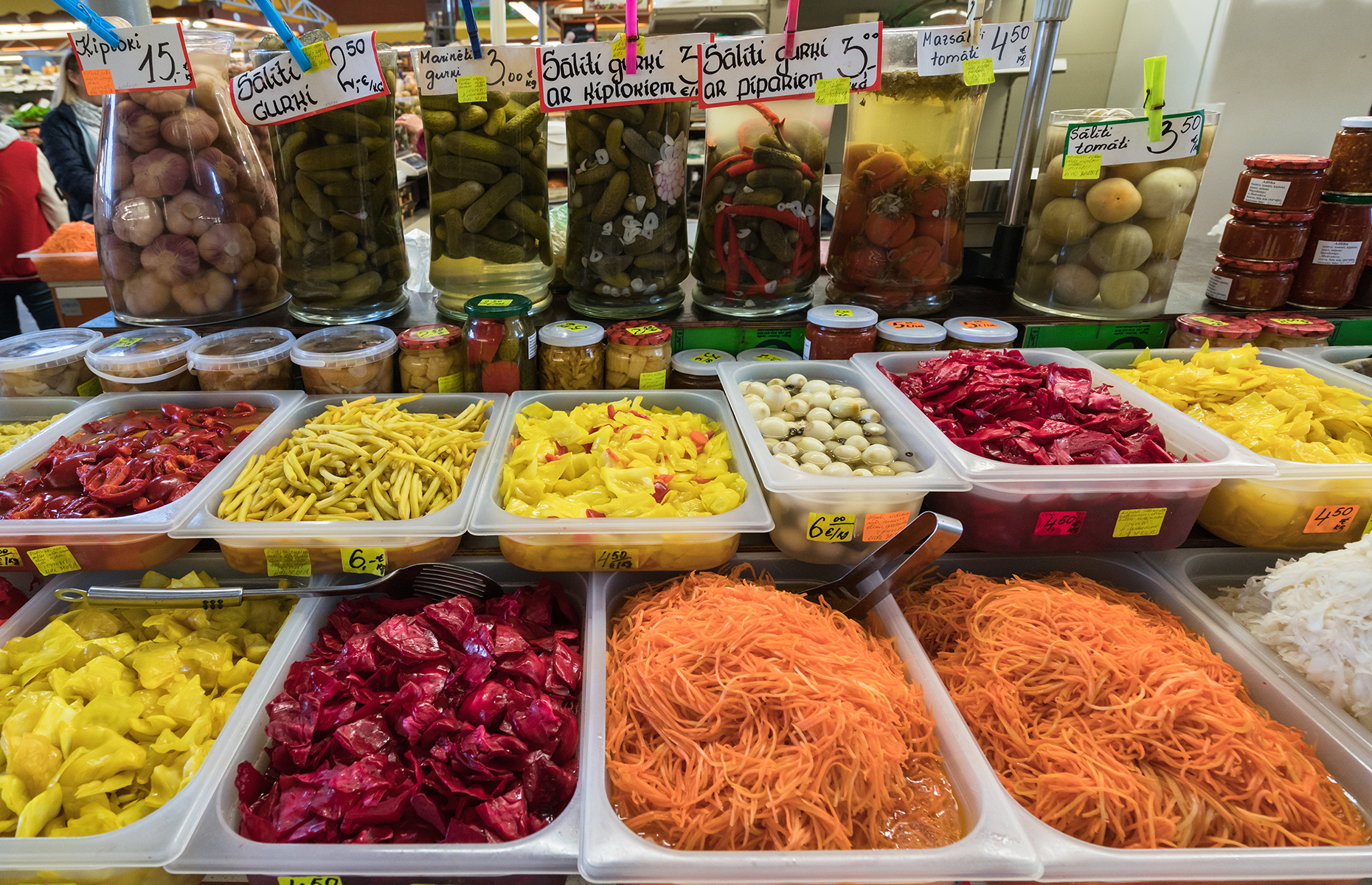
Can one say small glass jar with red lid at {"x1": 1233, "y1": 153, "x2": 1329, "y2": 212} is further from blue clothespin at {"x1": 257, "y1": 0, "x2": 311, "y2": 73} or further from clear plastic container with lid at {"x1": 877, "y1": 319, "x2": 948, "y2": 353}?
blue clothespin at {"x1": 257, "y1": 0, "x2": 311, "y2": 73}

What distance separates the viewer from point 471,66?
1409mm

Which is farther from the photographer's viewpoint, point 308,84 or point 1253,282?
point 1253,282

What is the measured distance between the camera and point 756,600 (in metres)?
1.07

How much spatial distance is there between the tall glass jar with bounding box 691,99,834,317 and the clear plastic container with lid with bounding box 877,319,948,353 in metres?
0.22

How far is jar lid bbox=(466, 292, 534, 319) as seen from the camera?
141 centimetres

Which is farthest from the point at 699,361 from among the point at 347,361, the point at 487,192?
the point at 347,361

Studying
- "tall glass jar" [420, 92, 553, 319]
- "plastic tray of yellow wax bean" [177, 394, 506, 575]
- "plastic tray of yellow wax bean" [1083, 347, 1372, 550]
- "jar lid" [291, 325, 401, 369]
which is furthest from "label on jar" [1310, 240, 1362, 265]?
"jar lid" [291, 325, 401, 369]

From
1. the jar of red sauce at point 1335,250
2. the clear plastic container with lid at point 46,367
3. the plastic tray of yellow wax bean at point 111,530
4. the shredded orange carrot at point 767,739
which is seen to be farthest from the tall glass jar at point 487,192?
the jar of red sauce at point 1335,250

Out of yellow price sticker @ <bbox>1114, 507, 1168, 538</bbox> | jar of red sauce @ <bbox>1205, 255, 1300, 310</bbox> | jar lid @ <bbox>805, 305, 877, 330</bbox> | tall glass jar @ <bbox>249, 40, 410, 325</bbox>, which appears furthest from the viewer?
jar of red sauce @ <bbox>1205, 255, 1300, 310</bbox>

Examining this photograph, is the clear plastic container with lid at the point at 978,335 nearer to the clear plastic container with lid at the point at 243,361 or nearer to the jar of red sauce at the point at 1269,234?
the jar of red sauce at the point at 1269,234

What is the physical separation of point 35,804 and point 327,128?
1.22 m

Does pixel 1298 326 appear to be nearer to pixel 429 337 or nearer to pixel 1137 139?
pixel 1137 139

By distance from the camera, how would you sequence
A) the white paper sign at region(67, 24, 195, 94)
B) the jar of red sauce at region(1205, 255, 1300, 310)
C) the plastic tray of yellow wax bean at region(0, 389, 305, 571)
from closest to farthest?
1. the plastic tray of yellow wax bean at region(0, 389, 305, 571)
2. the white paper sign at region(67, 24, 195, 94)
3. the jar of red sauce at region(1205, 255, 1300, 310)

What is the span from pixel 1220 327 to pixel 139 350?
2324mm
